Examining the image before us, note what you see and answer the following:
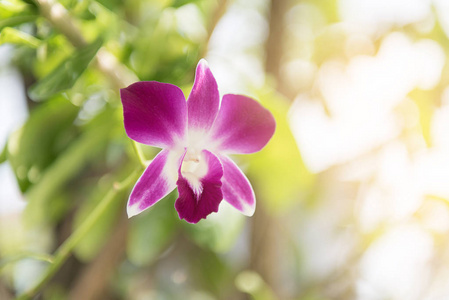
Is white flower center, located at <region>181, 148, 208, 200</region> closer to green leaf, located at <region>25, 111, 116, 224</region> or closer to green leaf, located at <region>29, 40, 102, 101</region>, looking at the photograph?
green leaf, located at <region>29, 40, 102, 101</region>

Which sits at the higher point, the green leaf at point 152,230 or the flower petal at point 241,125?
the flower petal at point 241,125

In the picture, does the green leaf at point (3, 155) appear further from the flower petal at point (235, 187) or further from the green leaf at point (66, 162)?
the flower petal at point (235, 187)

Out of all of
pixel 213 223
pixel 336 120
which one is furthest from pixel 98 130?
pixel 336 120

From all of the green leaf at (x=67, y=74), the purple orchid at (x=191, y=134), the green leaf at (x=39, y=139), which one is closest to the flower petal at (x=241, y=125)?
the purple orchid at (x=191, y=134)

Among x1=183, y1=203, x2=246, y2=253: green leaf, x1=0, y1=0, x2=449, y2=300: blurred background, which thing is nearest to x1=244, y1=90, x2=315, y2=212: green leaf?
x1=0, y1=0, x2=449, y2=300: blurred background

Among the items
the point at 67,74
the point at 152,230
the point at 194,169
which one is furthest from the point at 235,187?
the point at 152,230

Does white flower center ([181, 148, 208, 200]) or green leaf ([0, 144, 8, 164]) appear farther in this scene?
green leaf ([0, 144, 8, 164])
